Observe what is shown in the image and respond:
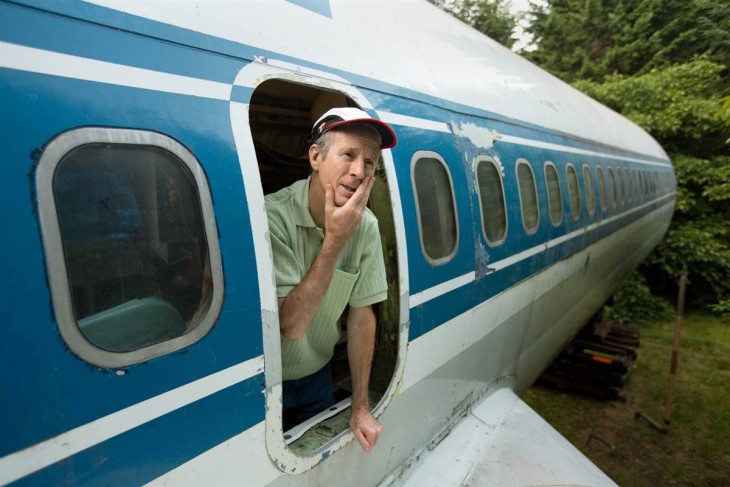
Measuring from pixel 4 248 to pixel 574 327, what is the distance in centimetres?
629

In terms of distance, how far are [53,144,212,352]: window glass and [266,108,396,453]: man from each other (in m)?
0.33

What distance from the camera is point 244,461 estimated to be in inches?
57.7

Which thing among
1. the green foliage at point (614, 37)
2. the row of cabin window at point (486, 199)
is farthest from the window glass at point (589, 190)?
the green foliage at point (614, 37)

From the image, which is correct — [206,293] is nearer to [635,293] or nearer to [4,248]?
[4,248]

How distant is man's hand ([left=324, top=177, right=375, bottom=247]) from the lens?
1.45 m

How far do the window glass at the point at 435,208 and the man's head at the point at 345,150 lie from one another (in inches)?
33.7

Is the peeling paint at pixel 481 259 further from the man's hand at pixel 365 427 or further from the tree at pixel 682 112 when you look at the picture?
the tree at pixel 682 112

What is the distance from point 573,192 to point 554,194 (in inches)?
28.7

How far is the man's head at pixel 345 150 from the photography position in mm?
1514

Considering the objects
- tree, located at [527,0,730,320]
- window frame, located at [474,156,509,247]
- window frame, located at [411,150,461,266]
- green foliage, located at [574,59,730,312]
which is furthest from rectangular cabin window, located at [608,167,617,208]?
green foliage, located at [574,59,730,312]

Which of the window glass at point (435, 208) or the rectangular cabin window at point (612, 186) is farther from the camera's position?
the rectangular cabin window at point (612, 186)

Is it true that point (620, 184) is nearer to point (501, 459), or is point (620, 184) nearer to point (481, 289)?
point (481, 289)

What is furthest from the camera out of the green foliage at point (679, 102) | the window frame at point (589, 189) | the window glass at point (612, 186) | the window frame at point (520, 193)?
the green foliage at point (679, 102)

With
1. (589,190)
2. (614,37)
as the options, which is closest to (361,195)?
(589,190)
